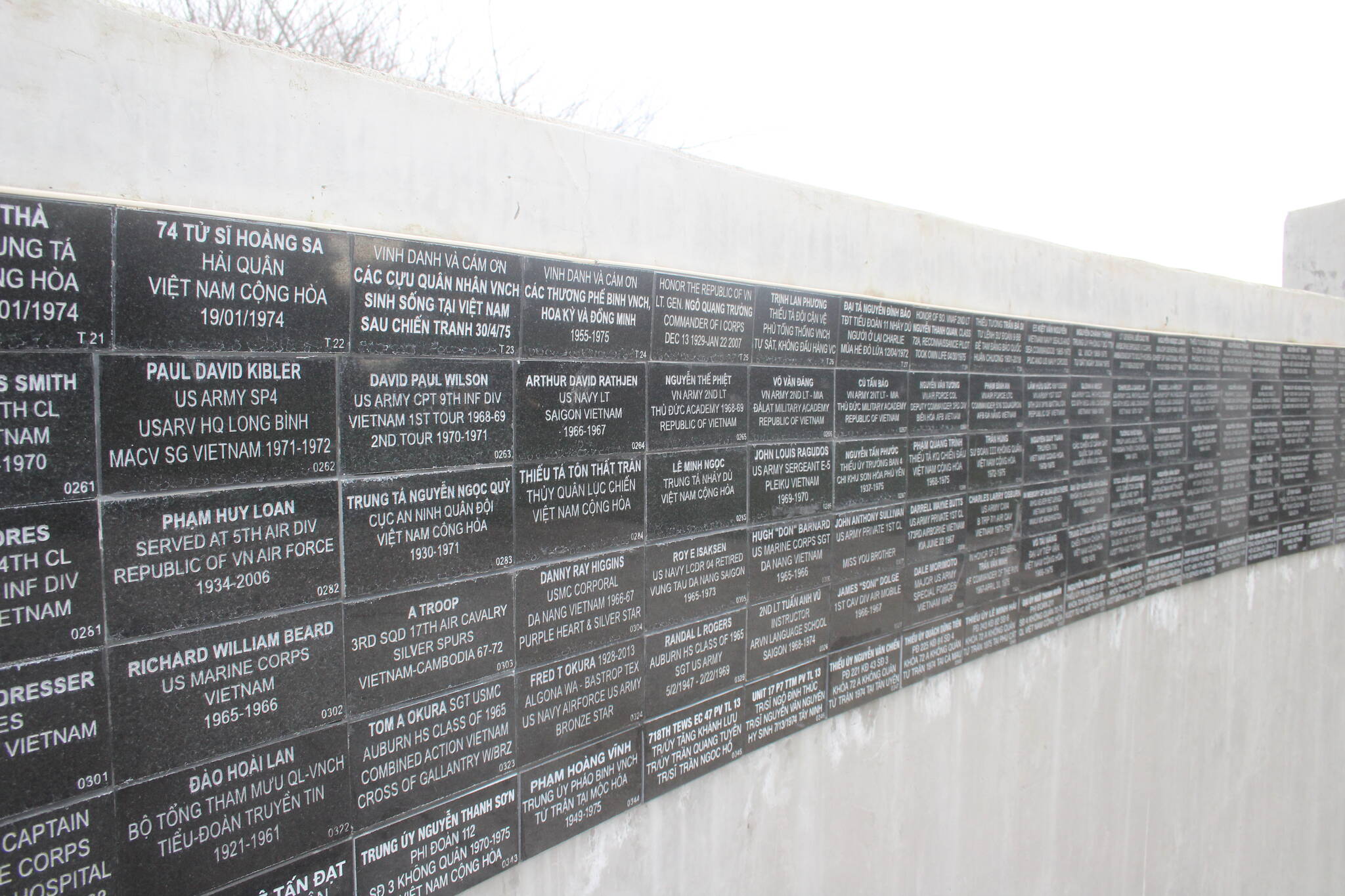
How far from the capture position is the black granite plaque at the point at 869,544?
300cm

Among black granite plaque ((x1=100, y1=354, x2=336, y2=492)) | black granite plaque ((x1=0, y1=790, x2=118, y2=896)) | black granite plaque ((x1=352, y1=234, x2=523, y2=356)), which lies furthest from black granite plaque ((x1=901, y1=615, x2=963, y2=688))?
black granite plaque ((x1=0, y1=790, x2=118, y2=896))

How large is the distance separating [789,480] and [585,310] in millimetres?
974

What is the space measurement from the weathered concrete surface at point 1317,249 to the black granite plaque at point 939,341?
5.67m

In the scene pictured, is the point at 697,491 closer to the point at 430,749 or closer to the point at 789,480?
the point at 789,480

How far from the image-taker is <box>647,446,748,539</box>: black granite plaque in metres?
2.41

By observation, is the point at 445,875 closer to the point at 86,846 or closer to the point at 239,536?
the point at 86,846

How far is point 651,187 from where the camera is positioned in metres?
2.46

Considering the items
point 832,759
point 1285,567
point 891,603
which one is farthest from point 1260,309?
point 832,759

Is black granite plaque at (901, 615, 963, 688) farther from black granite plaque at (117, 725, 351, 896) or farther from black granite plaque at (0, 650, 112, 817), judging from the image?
black granite plaque at (0, 650, 112, 817)

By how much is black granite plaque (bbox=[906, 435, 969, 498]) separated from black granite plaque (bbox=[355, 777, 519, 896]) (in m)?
1.92

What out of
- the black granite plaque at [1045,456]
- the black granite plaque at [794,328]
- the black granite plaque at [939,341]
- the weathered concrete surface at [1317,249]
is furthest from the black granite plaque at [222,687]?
the weathered concrete surface at [1317,249]

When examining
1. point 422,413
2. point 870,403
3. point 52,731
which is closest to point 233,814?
point 52,731

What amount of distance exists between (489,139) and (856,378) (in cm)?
155

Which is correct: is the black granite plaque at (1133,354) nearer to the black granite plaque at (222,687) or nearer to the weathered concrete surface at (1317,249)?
the black granite plaque at (222,687)
